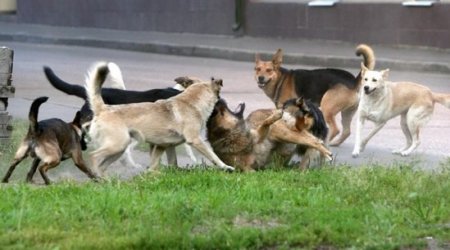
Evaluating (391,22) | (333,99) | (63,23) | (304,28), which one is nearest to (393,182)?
(333,99)

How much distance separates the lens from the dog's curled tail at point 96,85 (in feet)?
29.4

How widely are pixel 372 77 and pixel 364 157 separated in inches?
37.5

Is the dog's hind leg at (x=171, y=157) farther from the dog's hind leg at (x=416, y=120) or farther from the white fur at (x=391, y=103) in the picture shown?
the dog's hind leg at (x=416, y=120)

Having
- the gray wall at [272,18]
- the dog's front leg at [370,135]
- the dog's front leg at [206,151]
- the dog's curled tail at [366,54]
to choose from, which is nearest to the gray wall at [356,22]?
the gray wall at [272,18]

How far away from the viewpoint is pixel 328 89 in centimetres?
1191

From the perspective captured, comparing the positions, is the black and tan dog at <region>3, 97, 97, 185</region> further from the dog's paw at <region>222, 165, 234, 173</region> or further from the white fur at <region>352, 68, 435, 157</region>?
the white fur at <region>352, 68, 435, 157</region>

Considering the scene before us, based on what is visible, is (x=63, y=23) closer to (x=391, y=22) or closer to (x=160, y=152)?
(x=391, y=22)

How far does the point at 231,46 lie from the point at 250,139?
14.0 m

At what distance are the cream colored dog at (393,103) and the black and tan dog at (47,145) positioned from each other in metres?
3.19

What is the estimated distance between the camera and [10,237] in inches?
245

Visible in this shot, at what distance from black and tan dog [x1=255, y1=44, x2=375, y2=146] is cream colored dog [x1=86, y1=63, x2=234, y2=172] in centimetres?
234

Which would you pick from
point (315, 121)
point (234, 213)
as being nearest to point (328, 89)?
point (315, 121)

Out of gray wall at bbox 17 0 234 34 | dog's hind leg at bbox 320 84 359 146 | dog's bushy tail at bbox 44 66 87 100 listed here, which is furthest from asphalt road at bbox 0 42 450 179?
gray wall at bbox 17 0 234 34

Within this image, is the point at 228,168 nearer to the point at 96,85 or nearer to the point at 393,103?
the point at 96,85
